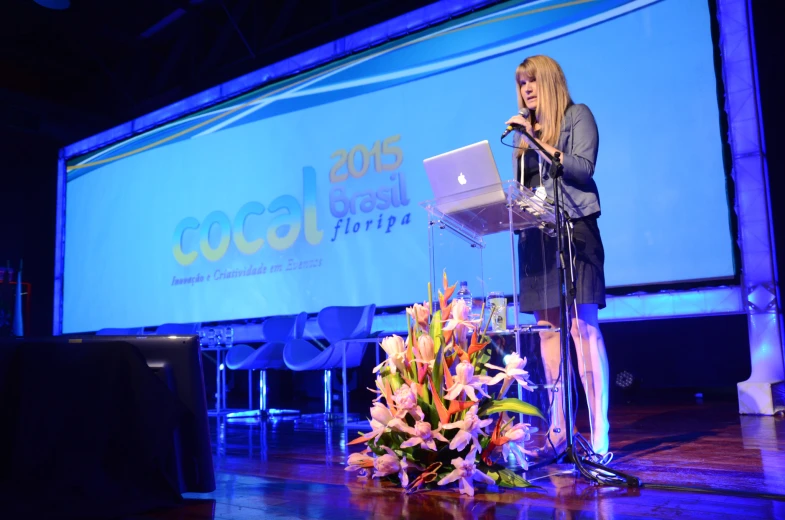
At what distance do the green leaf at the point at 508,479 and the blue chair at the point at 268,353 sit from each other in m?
3.20

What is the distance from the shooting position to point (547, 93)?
2.37 metres

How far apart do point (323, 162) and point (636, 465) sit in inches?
164

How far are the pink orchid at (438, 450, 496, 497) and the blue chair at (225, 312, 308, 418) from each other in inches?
127

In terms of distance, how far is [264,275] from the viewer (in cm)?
609

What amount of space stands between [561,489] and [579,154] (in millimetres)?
1108

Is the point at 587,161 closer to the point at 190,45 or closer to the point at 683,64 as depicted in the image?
the point at 683,64

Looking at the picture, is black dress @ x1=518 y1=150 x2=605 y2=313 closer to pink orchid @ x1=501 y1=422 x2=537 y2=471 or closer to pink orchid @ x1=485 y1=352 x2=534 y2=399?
pink orchid @ x1=485 y1=352 x2=534 y2=399

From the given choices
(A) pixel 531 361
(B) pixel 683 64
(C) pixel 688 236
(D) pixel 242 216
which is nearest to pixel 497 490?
(A) pixel 531 361

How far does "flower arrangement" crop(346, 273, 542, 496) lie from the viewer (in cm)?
189

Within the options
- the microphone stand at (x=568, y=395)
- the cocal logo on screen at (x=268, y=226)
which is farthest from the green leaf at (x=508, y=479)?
the cocal logo on screen at (x=268, y=226)

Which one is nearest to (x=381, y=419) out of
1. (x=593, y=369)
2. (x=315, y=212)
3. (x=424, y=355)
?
(x=424, y=355)

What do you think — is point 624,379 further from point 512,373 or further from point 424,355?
point 424,355

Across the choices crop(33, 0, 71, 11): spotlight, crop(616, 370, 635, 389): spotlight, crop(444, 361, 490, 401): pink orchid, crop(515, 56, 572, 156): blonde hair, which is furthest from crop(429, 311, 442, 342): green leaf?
crop(33, 0, 71, 11): spotlight

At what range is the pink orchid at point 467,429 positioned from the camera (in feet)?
6.11
